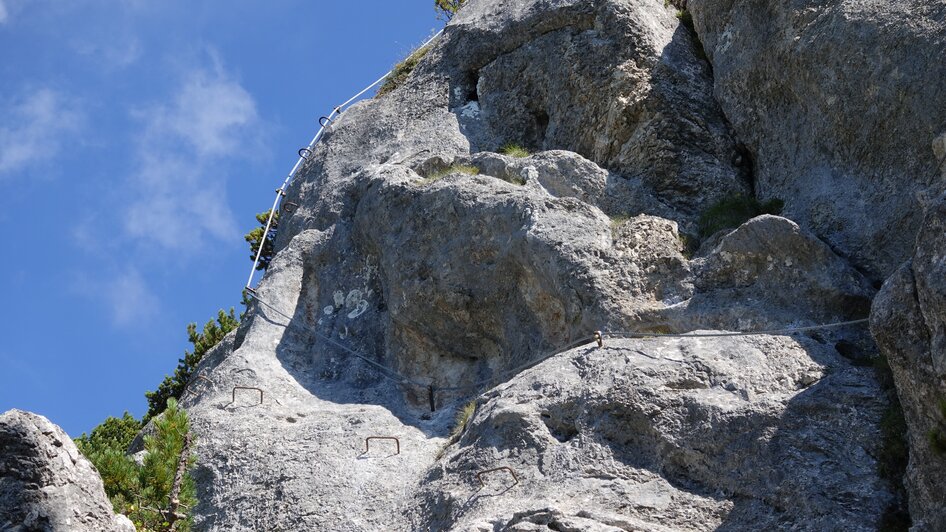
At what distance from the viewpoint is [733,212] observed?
650 inches

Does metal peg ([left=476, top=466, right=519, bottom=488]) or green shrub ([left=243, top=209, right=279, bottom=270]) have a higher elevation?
green shrub ([left=243, top=209, right=279, bottom=270])

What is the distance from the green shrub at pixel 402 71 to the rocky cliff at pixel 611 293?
4.07 feet

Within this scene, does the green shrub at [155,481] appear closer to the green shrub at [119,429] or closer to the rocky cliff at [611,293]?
the rocky cliff at [611,293]

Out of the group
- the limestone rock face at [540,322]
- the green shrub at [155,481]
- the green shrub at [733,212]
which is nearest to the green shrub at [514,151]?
the limestone rock face at [540,322]

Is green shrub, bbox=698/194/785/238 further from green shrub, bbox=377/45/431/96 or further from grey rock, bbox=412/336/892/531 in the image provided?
green shrub, bbox=377/45/431/96

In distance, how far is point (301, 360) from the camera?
16938 mm

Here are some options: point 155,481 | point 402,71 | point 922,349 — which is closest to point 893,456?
point 922,349

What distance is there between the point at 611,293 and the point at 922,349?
162 inches

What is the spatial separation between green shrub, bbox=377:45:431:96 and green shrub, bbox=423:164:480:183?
4321mm

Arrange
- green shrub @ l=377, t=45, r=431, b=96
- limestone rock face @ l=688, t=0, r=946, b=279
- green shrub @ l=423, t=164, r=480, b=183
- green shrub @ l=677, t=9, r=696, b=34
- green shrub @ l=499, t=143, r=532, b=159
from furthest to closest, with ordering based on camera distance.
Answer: green shrub @ l=377, t=45, r=431, b=96 < green shrub @ l=677, t=9, r=696, b=34 < green shrub @ l=499, t=143, r=532, b=159 < green shrub @ l=423, t=164, r=480, b=183 < limestone rock face @ l=688, t=0, r=946, b=279

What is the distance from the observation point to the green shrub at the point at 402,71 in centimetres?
2208

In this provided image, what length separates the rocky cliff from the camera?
12031 millimetres

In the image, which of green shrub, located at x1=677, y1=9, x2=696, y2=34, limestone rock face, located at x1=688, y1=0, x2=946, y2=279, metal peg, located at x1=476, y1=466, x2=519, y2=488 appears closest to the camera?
metal peg, located at x1=476, y1=466, x2=519, y2=488

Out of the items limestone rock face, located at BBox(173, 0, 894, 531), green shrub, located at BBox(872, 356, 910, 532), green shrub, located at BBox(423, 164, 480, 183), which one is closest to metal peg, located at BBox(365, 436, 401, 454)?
limestone rock face, located at BBox(173, 0, 894, 531)
